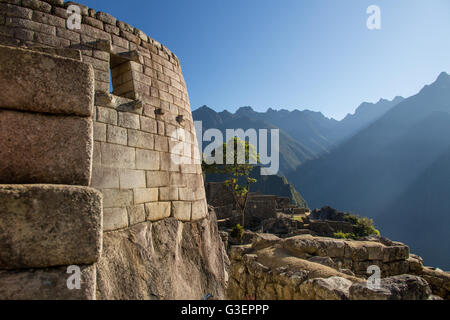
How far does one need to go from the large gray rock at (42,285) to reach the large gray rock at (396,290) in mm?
2566

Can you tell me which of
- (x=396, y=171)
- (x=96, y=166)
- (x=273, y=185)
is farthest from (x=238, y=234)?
(x=396, y=171)

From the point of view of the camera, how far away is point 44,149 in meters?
1.58

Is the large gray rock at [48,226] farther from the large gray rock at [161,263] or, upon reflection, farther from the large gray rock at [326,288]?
the large gray rock at [326,288]

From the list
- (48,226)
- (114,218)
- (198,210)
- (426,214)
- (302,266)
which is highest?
(48,226)

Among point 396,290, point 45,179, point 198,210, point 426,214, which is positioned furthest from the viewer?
point 426,214

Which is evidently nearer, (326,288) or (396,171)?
(326,288)

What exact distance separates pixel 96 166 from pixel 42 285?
239 cm

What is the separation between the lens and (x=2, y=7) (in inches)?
139

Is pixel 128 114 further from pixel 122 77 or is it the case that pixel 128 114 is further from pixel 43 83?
pixel 43 83

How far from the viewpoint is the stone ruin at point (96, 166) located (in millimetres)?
1420

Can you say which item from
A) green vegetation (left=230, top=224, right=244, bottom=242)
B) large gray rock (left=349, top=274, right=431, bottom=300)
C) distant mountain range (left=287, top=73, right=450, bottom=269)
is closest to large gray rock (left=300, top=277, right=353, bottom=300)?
large gray rock (left=349, top=274, right=431, bottom=300)

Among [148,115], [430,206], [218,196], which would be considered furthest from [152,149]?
[430,206]

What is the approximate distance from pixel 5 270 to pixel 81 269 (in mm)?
376

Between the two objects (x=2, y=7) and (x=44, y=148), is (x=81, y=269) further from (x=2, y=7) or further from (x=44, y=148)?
(x=2, y=7)
